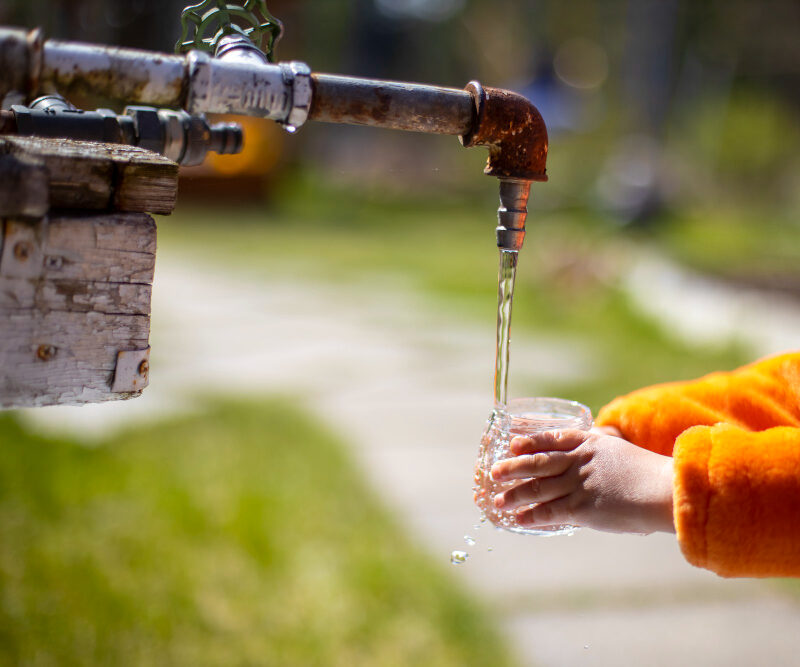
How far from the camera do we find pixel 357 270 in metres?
8.77

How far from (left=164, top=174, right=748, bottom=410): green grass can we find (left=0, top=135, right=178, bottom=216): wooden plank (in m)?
3.42

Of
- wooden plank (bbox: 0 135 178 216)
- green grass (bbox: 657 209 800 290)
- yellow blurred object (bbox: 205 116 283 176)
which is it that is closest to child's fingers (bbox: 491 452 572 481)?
wooden plank (bbox: 0 135 178 216)

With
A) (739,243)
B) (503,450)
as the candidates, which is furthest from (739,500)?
(739,243)

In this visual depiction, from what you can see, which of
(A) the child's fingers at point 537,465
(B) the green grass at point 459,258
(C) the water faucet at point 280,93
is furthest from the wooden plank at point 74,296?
(B) the green grass at point 459,258

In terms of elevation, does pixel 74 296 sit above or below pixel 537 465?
above

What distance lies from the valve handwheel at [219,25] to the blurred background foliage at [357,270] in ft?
1.29

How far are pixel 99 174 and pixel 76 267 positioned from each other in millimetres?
94

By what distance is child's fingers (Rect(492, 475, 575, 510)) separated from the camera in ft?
3.68

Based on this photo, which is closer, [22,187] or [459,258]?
[22,187]

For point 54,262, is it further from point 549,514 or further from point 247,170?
point 247,170

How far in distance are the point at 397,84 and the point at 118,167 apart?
1.06 feet

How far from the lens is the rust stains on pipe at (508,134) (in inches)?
41.1

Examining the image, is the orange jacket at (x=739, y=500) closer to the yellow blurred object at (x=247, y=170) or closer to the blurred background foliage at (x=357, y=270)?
the blurred background foliage at (x=357, y=270)

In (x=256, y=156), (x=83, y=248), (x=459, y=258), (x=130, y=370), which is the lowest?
(x=130, y=370)
